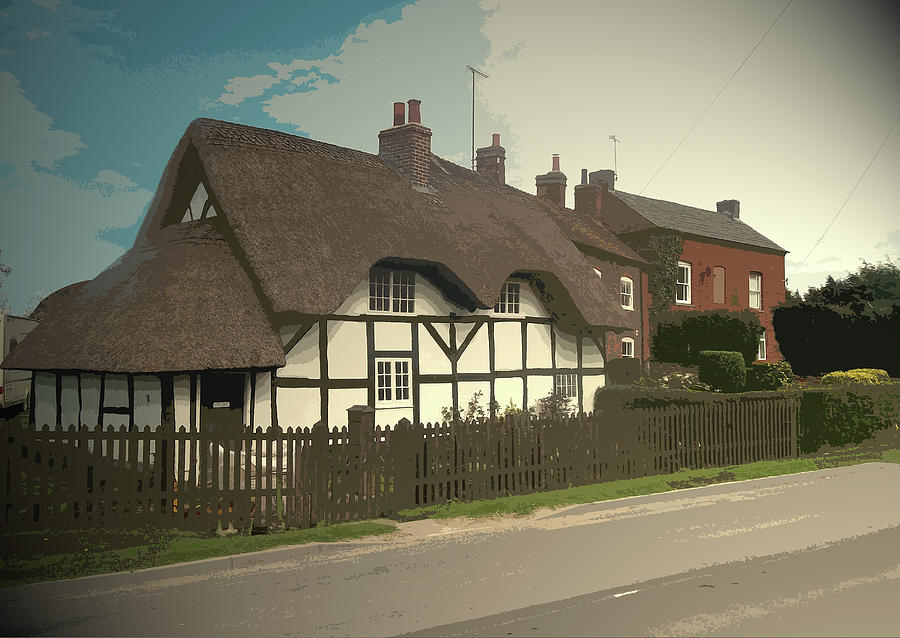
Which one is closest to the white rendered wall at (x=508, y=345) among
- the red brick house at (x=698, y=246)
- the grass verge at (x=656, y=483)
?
the grass verge at (x=656, y=483)

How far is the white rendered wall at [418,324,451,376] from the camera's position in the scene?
18.6 metres

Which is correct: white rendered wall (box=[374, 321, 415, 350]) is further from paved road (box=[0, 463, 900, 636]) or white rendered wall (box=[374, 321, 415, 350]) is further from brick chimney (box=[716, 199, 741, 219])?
brick chimney (box=[716, 199, 741, 219])

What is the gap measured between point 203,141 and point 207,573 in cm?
1221

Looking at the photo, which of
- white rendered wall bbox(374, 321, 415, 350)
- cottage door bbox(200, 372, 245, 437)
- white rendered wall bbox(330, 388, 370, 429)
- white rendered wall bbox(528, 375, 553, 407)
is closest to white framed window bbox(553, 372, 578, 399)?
white rendered wall bbox(528, 375, 553, 407)

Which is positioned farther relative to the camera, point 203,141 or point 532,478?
point 203,141

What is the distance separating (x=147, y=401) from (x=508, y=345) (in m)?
9.56

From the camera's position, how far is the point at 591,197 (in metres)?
Result: 35.2

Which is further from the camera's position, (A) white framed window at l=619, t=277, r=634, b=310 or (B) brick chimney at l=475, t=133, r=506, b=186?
(A) white framed window at l=619, t=277, r=634, b=310

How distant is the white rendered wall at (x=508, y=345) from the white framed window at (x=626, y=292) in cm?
1089

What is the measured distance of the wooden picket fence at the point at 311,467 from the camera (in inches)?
386

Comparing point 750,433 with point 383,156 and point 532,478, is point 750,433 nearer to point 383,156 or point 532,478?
point 532,478

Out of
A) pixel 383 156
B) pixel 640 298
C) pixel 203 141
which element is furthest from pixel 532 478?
pixel 640 298

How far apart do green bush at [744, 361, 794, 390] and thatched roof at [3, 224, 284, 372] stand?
17703mm

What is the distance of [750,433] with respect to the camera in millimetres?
17109
